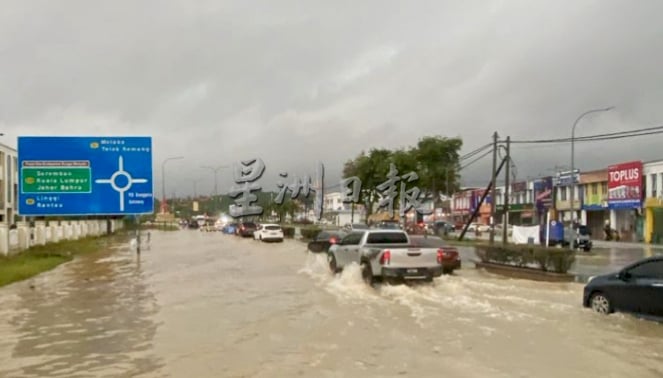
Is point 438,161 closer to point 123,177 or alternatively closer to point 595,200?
point 595,200

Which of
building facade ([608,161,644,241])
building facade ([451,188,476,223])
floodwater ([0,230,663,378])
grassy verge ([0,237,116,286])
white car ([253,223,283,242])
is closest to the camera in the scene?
floodwater ([0,230,663,378])

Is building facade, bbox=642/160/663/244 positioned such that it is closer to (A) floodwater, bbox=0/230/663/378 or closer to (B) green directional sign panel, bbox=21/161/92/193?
(A) floodwater, bbox=0/230/663/378

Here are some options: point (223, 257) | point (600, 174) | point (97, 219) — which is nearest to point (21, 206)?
point (223, 257)

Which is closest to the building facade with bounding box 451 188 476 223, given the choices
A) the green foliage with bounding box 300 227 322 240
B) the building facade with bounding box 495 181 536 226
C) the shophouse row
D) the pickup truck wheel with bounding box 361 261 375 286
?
the building facade with bounding box 495 181 536 226

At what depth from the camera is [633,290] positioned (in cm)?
1301

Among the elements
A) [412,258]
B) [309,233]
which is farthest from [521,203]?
[412,258]

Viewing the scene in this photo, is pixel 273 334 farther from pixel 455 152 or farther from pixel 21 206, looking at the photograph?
pixel 455 152

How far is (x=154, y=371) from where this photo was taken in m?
9.13

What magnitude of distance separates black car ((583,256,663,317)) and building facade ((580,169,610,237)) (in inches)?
2219

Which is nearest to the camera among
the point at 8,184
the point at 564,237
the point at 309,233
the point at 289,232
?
the point at 564,237

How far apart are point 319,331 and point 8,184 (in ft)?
219

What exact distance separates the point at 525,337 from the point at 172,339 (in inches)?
232

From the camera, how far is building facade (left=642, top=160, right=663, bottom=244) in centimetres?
5778

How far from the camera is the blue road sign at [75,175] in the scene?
27844 mm
